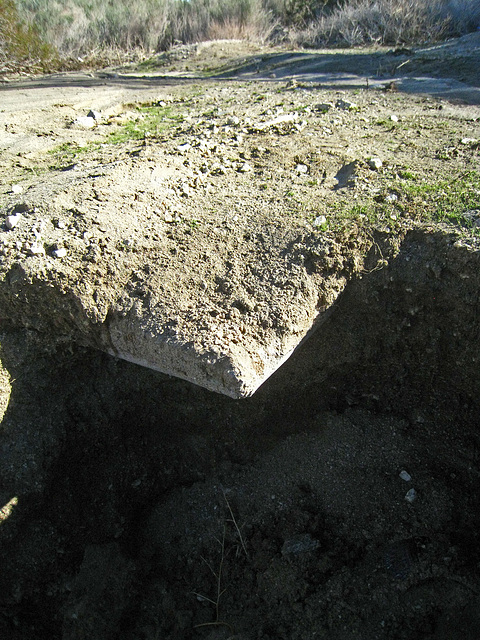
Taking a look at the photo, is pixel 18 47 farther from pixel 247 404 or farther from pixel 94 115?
pixel 247 404

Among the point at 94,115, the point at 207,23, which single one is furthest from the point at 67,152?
the point at 207,23

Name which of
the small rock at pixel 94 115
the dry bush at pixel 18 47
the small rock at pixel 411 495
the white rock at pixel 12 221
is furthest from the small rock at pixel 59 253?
the dry bush at pixel 18 47

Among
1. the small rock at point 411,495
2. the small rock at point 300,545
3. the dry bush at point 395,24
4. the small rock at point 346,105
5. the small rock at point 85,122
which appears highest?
the dry bush at point 395,24

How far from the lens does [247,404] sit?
2.75 m

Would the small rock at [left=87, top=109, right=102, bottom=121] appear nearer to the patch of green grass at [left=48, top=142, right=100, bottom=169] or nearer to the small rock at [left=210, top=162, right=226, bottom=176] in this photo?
the patch of green grass at [left=48, top=142, right=100, bottom=169]

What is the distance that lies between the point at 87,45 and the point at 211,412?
843 cm

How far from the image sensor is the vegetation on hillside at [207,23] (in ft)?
24.5

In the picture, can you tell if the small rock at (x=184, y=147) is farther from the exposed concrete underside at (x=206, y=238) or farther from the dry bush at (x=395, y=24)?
the dry bush at (x=395, y=24)

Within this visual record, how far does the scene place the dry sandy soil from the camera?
2303 mm

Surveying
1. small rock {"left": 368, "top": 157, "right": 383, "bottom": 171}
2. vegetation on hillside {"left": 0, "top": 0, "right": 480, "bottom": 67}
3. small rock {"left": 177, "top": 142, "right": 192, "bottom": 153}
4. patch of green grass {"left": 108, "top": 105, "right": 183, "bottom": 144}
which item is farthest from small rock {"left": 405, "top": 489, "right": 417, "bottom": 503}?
vegetation on hillside {"left": 0, "top": 0, "right": 480, "bottom": 67}

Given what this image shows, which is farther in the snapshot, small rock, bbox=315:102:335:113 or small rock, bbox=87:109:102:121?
small rock, bbox=87:109:102:121

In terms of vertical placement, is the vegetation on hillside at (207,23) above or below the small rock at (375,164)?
above

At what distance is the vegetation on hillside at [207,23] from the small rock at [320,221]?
6292 mm

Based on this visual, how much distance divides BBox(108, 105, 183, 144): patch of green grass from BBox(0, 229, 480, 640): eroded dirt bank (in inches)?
76.4
